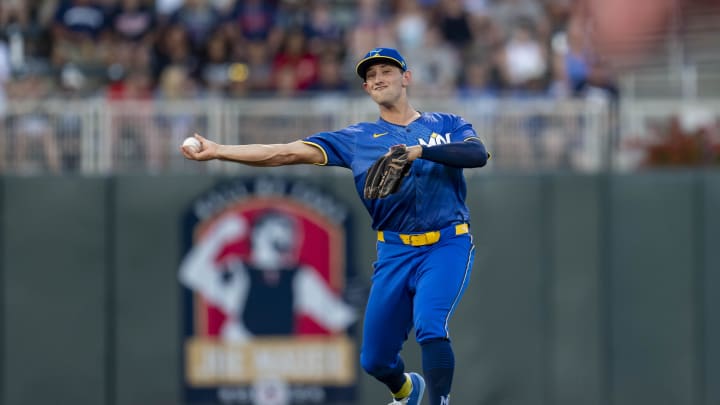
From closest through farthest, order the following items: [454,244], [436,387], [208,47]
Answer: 1. [436,387]
2. [454,244]
3. [208,47]

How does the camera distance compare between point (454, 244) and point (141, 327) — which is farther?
point (141, 327)

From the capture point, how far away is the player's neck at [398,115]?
7.09 m

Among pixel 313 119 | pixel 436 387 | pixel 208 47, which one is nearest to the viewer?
pixel 436 387

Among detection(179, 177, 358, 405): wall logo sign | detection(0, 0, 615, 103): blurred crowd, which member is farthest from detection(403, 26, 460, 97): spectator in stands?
detection(179, 177, 358, 405): wall logo sign

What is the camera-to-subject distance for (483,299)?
43.8 feet

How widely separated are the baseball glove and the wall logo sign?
7.05m

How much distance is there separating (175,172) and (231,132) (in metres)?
0.93

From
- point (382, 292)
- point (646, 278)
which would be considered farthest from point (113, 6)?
point (382, 292)

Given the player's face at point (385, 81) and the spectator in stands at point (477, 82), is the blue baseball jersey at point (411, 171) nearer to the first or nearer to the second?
the player's face at point (385, 81)

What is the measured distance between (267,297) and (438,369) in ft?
22.9

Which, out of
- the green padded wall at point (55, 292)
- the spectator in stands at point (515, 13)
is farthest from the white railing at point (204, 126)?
the spectator in stands at point (515, 13)

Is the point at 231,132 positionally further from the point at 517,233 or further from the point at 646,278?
the point at 646,278

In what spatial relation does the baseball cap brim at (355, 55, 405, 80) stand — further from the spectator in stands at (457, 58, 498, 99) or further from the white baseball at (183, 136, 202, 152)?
the spectator in stands at (457, 58, 498, 99)

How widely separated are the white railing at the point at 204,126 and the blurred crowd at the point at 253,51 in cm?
31
